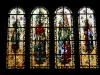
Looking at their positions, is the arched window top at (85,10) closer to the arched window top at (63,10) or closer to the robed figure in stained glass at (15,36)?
the arched window top at (63,10)

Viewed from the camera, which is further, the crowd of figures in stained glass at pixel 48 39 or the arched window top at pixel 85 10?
the arched window top at pixel 85 10

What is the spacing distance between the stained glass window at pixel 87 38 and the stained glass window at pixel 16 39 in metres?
1.56

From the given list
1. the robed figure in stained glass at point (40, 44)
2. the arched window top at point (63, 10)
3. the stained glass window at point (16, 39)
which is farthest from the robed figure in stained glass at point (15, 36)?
the arched window top at point (63, 10)

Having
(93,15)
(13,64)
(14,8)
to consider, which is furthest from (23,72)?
(93,15)

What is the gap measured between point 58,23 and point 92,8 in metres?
1.02

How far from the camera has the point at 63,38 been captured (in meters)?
8.37

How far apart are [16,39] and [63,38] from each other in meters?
1.28

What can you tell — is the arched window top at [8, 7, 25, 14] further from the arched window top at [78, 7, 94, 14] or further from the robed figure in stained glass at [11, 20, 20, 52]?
the arched window top at [78, 7, 94, 14]

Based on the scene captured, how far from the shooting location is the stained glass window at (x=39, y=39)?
323 inches

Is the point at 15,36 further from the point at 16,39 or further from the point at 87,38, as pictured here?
the point at 87,38

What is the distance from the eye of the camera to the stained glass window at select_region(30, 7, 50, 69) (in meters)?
8.20

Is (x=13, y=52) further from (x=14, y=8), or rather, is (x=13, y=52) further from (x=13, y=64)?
(x=14, y=8)

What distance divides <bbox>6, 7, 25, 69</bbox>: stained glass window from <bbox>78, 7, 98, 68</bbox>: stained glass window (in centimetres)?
156

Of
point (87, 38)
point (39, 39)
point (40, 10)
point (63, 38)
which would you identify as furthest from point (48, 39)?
point (87, 38)
